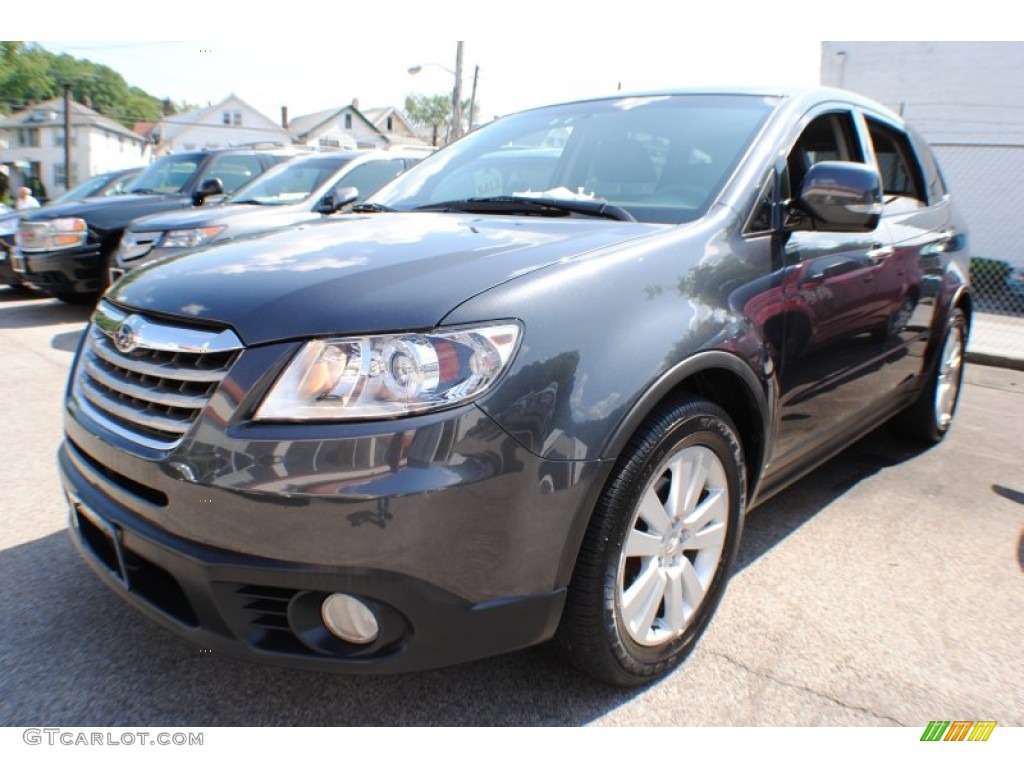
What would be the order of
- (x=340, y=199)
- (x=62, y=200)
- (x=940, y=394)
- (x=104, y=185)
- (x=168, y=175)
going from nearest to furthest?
(x=340, y=199), (x=940, y=394), (x=168, y=175), (x=62, y=200), (x=104, y=185)

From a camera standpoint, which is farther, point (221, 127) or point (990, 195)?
point (221, 127)

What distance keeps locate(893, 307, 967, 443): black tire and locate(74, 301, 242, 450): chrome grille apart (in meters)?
3.62

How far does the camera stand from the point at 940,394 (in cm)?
436

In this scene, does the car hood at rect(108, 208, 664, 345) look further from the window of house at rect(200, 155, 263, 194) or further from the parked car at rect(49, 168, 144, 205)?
the parked car at rect(49, 168, 144, 205)

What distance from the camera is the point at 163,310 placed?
1.93 meters

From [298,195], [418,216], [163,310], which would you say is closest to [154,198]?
[298,195]

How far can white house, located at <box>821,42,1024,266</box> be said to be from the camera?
48.3 feet

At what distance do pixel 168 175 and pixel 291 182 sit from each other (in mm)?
2823

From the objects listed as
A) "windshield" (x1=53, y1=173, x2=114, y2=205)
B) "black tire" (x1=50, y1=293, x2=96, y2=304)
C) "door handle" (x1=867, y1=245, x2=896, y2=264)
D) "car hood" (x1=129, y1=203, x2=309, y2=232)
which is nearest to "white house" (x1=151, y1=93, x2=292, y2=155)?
"windshield" (x1=53, y1=173, x2=114, y2=205)

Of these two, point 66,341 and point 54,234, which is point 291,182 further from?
point 54,234

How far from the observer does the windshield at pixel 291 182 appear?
7086 mm

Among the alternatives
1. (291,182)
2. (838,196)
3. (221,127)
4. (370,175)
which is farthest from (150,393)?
(221,127)
